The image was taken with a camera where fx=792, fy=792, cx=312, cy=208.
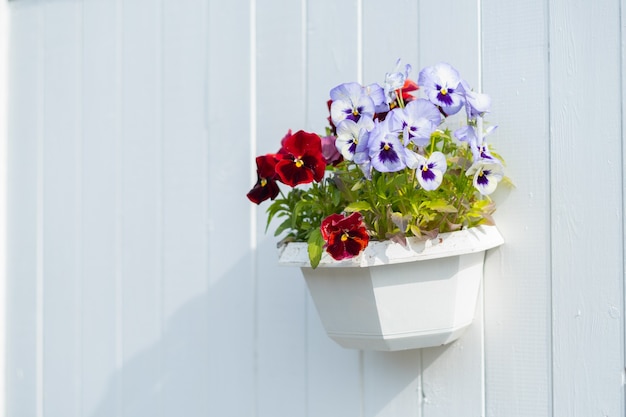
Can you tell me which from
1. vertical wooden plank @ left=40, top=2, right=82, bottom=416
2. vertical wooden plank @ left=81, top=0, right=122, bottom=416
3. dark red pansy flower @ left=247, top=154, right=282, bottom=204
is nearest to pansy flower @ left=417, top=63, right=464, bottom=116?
dark red pansy flower @ left=247, top=154, right=282, bottom=204

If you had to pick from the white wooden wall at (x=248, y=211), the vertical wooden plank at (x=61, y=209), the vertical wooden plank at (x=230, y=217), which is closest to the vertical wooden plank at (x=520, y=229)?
the white wooden wall at (x=248, y=211)

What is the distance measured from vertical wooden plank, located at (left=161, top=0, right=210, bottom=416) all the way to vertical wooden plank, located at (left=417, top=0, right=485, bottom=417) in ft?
1.50

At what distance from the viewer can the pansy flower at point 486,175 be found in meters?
1.12

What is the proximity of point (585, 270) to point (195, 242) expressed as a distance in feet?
2.42

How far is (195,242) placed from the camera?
1558mm

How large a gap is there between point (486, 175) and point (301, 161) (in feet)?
0.87

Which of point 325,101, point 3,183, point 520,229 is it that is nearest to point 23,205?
point 3,183

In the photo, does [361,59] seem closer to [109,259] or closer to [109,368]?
[109,259]

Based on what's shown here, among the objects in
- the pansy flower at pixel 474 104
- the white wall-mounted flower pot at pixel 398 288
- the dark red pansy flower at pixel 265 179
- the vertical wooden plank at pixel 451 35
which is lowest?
the white wall-mounted flower pot at pixel 398 288

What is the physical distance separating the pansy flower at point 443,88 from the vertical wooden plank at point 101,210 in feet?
2.57

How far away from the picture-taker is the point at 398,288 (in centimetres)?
114

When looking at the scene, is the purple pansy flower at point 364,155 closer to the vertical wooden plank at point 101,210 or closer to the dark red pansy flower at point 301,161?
the dark red pansy flower at point 301,161

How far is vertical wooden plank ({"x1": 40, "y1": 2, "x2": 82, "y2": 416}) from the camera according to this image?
171 cm

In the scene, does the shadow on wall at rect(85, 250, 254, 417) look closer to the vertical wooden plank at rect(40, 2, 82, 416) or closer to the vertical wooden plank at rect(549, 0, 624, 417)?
the vertical wooden plank at rect(40, 2, 82, 416)
